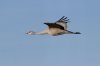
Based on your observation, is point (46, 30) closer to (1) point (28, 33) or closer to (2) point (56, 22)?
(2) point (56, 22)

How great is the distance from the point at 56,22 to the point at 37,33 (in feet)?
9.96

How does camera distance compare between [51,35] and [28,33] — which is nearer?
[51,35]

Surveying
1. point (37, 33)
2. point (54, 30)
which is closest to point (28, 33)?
point (37, 33)

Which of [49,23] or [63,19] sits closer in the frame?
[49,23]

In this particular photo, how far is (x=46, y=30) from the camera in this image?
2012 inches

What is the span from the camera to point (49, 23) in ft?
160

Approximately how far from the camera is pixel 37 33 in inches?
2106

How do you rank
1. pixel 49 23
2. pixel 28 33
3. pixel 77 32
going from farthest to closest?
1. pixel 28 33
2. pixel 77 32
3. pixel 49 23

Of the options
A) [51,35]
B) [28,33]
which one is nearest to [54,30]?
[51,35]

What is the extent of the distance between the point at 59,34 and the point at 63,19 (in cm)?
207

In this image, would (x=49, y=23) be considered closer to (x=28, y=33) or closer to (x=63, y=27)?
(x=63, y=27)

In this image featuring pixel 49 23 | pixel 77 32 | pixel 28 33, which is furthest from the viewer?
pixel 28 33

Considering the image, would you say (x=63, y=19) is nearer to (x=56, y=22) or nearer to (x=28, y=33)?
(x=56, y=22)

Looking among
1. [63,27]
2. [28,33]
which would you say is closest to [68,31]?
[63,27]
